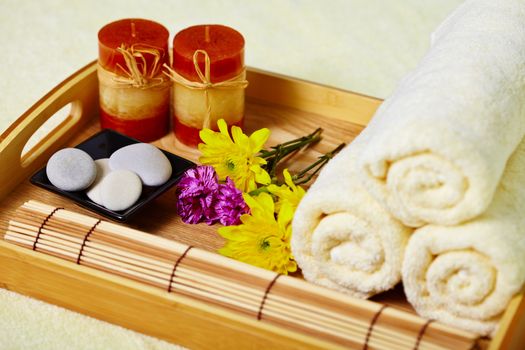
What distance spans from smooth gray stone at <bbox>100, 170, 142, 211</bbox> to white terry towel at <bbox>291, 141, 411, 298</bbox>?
0.90ft

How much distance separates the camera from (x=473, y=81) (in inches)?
41.5

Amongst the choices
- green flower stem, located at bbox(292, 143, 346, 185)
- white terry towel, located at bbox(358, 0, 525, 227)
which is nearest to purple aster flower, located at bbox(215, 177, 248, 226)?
green flower stem, located at bbox(292, 143, 346, 185)

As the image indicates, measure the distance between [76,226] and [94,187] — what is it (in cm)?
11

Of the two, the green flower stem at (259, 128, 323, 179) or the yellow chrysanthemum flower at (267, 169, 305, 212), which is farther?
the green flower stem at (259, 128, 323, 179)

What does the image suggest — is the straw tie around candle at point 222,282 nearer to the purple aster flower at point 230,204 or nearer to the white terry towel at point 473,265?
the white terry towel at point 473,265

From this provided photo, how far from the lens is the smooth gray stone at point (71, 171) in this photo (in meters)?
1.26

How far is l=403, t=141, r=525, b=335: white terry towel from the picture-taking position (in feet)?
3.23

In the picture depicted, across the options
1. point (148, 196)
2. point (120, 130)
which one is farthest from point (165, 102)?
point (148, 196)

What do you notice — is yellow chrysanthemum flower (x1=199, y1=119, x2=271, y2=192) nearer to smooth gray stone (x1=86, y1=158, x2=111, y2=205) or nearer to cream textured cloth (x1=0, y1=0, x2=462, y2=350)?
smooth gray stone (x1=86, y1=158, x2=111, y2=205)

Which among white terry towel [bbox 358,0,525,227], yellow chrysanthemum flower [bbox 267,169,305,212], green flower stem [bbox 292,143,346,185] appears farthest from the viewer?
green flower stem [bbox 292,143,346,185]

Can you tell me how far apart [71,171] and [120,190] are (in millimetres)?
80

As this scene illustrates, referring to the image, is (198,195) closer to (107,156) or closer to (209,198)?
(209,198)

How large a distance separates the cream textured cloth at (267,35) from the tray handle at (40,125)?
0.49ft

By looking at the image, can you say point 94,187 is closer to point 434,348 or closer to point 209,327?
point 209,327
